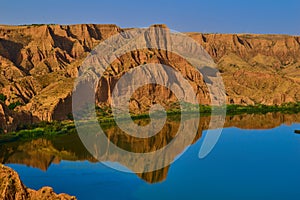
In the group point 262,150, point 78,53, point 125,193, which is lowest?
point 125,193

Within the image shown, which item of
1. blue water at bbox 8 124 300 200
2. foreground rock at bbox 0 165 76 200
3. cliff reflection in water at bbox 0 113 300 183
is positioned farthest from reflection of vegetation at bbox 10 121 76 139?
foreground rock at bbox 0 165 76 200

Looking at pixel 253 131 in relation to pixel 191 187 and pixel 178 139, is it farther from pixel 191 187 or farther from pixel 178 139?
pixel 191 187

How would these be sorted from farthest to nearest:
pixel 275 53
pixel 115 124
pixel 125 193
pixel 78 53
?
pixel 275 53
pixel 78 53
pixel 115 124
pixel 125 193

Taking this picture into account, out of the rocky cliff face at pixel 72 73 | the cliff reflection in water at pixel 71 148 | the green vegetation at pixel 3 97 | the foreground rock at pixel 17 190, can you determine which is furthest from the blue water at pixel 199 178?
the green vegetation at pixel 3 97

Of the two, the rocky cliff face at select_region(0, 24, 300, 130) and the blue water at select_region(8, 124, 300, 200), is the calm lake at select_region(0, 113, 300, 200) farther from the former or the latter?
the rocky cliff face at select_region(0, 24, 300, 130)

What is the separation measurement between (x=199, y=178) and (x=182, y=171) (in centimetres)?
317

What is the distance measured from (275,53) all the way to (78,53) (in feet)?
350

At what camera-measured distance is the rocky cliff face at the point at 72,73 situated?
87375 millimetres

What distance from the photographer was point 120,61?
363 ft

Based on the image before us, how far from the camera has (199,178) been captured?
3953 cm

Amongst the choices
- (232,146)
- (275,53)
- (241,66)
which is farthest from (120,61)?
(275,53)

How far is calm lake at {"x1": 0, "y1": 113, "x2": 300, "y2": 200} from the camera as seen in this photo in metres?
35.3

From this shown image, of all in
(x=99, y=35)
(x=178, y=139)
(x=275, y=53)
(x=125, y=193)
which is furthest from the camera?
(x=275, y=53)

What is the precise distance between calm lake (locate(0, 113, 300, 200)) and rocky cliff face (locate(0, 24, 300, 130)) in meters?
25.0
